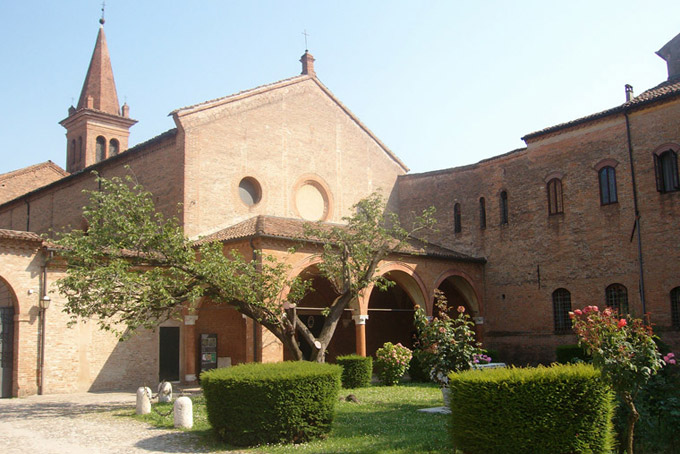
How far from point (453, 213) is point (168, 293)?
1520 centimetres

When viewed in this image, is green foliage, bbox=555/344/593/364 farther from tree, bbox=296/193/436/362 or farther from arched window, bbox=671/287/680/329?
tree, bbox=296/193/436/362

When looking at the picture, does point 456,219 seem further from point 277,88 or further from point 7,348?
point 7,348

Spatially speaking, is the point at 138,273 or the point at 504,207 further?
the point at 504,207

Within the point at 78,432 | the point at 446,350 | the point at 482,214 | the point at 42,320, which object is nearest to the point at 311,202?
the point at 482,214

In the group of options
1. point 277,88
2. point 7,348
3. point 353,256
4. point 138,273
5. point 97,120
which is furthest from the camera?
point 97,120

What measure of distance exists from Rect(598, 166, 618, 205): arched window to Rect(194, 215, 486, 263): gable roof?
5.38 metres

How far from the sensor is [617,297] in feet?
69.1

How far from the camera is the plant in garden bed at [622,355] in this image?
759cm

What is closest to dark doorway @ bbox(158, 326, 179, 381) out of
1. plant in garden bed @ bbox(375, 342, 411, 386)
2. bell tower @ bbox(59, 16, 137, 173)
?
plant in garden bed @ bbox(375, 342, 411, 386)

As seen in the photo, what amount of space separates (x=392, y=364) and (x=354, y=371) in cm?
138

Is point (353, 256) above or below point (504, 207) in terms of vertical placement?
below

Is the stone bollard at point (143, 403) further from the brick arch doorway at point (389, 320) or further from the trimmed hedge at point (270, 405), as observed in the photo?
the brick arch doorway at point (389, 320)

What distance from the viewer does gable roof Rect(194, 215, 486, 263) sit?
733 inches

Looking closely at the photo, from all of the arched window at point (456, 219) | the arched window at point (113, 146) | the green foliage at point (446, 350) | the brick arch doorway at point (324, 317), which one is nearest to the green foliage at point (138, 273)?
the green foliage at point (446, 350)
